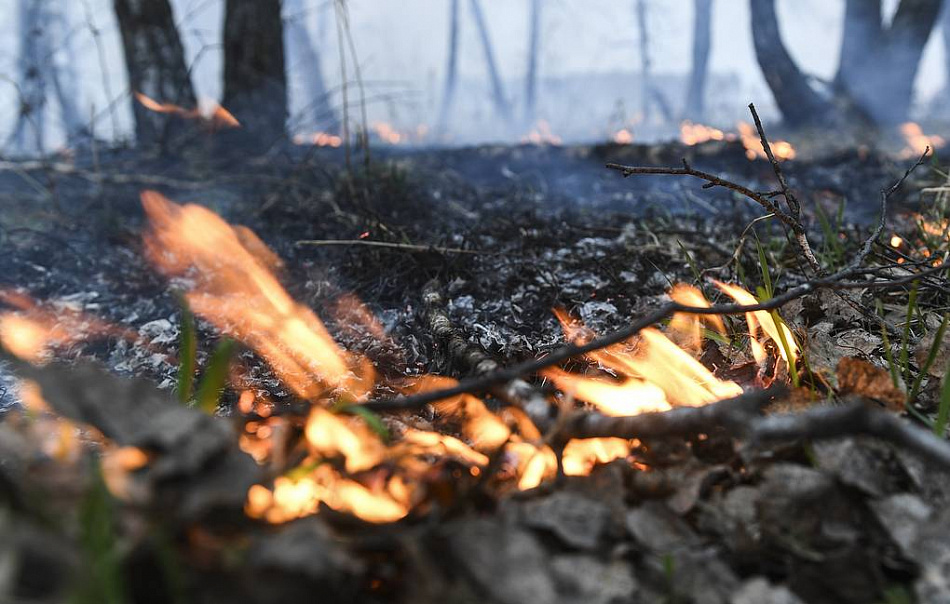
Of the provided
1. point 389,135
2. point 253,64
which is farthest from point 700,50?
point 253,64

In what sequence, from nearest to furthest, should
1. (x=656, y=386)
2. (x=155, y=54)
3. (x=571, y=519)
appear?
(x=571, y=519) → (x=656, y=386) → (x=155, y=54)

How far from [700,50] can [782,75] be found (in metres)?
11.6

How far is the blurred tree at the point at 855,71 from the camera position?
769 cm

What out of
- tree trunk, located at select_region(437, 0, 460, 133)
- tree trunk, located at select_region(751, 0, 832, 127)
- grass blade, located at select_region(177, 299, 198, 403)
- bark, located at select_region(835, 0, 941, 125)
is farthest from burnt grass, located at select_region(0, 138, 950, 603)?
tree trunk, located at select_region(437, 0, 460, 133)

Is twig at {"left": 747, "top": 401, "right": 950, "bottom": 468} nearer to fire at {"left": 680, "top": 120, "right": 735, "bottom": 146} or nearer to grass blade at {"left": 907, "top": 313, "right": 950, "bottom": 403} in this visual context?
grass blade at {"left": 907, "top": 313, "right": 950, "bottom": 403}

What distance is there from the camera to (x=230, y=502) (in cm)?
71

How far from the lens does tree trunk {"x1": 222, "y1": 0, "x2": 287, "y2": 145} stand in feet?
16.0

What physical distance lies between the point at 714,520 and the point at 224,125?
15.8 feet

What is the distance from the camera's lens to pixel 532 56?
23453mm

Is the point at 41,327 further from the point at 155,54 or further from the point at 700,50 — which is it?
the point at 700,50

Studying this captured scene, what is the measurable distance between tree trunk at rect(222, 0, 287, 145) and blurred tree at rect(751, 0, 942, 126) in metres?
7.03

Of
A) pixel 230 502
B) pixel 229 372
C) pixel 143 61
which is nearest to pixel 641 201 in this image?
pixel 229 372

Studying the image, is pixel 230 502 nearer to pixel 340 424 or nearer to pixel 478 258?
pixel 340 424

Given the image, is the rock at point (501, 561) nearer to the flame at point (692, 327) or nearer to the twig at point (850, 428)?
the twig at point (850, 428)
